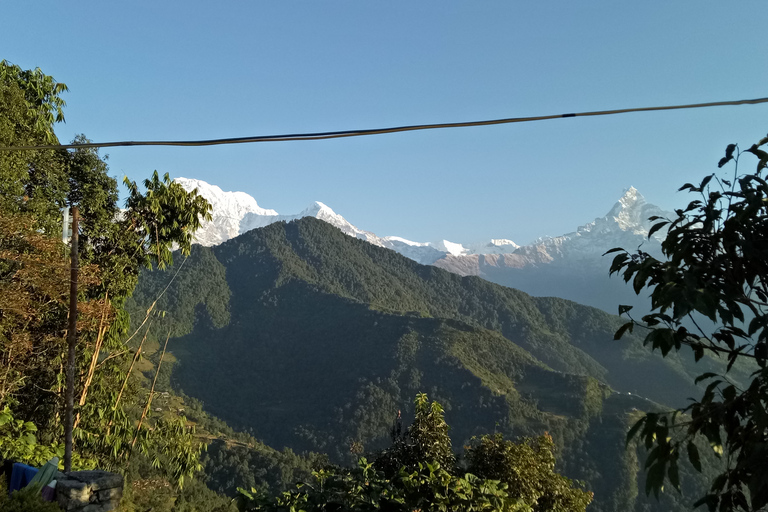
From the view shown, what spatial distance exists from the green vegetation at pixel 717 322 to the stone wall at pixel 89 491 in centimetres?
662

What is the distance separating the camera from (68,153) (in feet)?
42.2

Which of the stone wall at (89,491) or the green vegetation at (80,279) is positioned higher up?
the green vegetation at (80,279)

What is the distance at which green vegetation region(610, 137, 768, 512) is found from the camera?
222 cm

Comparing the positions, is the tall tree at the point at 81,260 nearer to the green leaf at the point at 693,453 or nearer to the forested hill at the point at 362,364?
the green leaf at the point at 693,453

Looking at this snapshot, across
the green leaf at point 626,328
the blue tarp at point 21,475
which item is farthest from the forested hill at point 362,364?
the green leaf at point 626,328

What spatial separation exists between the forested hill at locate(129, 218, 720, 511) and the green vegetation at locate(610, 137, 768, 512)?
328 ft

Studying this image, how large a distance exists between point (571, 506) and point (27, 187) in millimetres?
13782

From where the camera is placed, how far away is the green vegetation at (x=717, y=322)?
222 centimetres

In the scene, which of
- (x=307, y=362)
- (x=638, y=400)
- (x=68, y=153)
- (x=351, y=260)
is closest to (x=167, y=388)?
(x=307, y=362)

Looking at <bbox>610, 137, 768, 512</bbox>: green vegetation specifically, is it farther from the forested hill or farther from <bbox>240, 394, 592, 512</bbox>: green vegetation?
the forested hill

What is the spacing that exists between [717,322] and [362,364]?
13823 centimetres

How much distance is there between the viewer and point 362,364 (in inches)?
5404

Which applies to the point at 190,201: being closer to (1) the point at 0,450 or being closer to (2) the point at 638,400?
(1) the point at 0,450

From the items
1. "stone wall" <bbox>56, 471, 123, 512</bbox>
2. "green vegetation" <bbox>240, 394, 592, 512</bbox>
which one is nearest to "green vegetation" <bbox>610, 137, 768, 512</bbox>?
"green vegetation" <bbox>240, 394, 592, 512</bbox>
